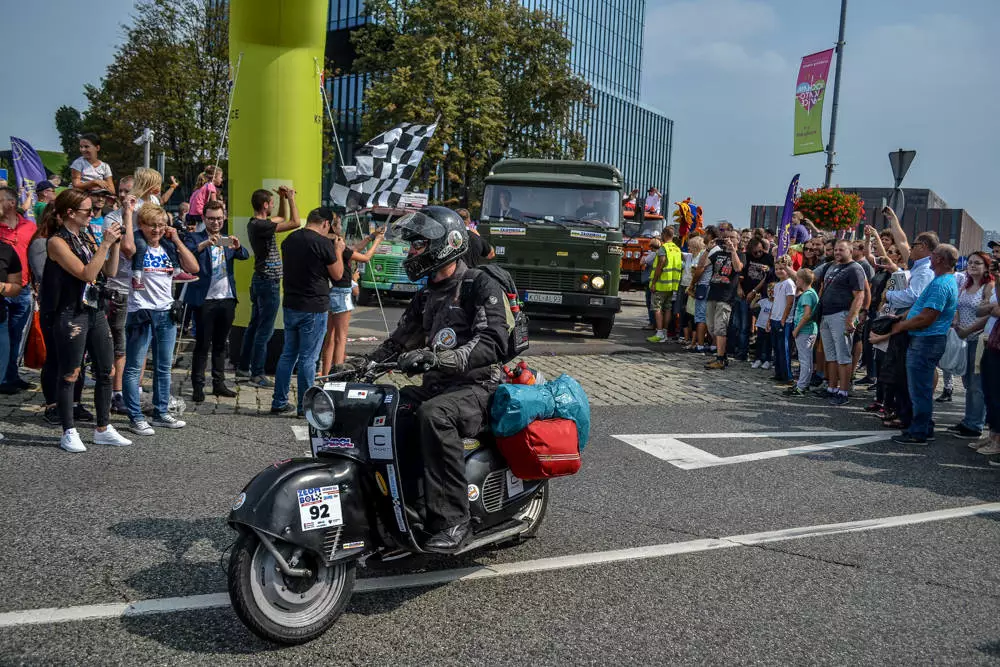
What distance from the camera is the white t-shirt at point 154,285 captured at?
24.4 ft

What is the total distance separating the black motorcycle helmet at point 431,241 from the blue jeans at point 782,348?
845 cm

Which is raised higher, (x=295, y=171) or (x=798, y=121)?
(x=798, y=121)

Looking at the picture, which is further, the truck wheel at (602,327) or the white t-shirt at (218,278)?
the truck wheel at (602,327)

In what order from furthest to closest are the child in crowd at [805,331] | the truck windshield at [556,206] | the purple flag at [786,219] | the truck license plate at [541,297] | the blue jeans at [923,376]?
the truck windshield at [556,206] < the truck license plate at [541,297] < the purple flag at [786,219] < the child in crowd at [805,331] < the blue jeans at [923,376]

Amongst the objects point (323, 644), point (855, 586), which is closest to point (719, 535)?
point (855, 586)

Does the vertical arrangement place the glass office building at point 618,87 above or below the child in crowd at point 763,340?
above

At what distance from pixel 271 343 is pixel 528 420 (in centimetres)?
639

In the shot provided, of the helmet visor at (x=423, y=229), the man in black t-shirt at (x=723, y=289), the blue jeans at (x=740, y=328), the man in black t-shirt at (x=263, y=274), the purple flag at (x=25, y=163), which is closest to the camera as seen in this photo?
the helmet visor at (x=423, y=229)

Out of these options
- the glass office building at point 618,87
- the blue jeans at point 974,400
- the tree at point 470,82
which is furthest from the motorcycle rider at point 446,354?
the glass office building at point 618,87

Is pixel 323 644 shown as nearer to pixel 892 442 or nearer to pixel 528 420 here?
pixel 528 420

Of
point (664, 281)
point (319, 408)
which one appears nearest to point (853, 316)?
point (664, 281)

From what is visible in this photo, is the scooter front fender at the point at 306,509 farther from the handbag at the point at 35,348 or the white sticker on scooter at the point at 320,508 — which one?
the handbag at the point at 35,348

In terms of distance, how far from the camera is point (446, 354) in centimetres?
425

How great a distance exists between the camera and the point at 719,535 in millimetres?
5539
